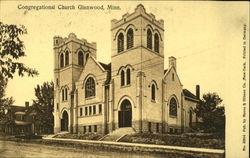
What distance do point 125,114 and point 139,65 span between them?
2.43 ft

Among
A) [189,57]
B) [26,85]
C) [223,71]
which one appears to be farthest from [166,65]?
[26,85]

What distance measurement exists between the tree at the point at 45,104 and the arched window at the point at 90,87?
0.60m

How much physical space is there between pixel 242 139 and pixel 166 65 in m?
1.36

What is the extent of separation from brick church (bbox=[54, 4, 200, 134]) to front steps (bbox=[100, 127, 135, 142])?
0.06m

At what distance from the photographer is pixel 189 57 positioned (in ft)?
13.7

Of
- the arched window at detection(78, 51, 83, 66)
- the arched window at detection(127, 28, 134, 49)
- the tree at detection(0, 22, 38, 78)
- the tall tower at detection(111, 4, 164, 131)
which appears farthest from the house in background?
the arched window at detection(127, 28, 134, 49)

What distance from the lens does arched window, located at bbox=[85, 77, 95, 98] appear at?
486cm

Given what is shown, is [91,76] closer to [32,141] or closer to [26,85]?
[26,85]

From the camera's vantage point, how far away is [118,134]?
175 inches

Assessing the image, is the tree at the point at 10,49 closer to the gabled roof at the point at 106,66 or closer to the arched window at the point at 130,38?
the gabled roof at the point at 106,66

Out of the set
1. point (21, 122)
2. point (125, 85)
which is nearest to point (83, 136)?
point (125, 85)

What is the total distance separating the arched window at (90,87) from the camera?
4855mm

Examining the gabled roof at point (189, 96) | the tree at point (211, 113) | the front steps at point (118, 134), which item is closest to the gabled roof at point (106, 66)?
the front steps at point (118, 134)

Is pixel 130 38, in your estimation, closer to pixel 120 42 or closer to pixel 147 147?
pixel 120 42
